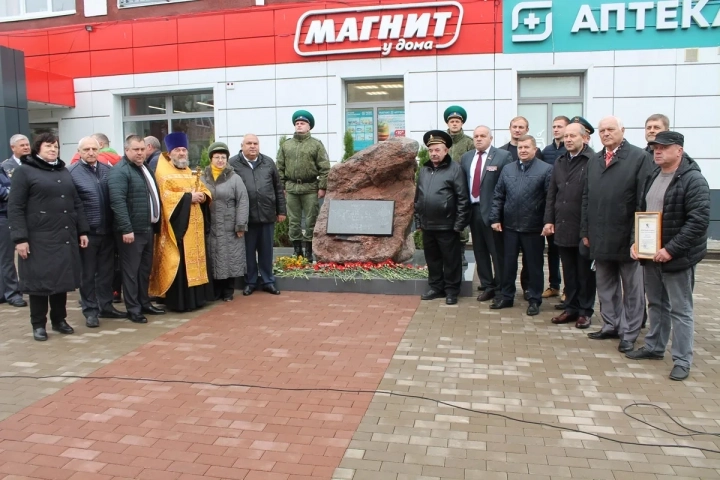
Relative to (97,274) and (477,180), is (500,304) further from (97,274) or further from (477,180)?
(97,274)

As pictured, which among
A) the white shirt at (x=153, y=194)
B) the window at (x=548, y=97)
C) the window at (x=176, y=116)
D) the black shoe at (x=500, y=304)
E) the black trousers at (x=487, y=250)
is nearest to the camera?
the white shirt at (x=153, y=194)

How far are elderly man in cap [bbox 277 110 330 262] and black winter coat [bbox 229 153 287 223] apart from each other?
70 centimetres

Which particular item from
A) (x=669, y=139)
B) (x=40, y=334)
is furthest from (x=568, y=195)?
(x=40, y=334)

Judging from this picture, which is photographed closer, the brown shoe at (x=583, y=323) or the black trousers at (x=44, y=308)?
the black trousers at (x=44, y=308)

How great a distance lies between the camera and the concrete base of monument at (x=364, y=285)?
737 centimetres

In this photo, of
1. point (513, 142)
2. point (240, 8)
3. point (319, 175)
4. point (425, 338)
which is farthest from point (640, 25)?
point (425, 338)

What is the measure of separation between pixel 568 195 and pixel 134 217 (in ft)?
13.8

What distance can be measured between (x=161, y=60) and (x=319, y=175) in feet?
22.8

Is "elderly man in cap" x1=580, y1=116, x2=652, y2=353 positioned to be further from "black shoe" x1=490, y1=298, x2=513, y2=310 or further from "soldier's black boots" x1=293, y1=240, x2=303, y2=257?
"soldier's black boots" x1=293, y1=240, x2=303, y2=257

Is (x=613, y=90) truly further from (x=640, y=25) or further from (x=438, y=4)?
(x=438, y=4)

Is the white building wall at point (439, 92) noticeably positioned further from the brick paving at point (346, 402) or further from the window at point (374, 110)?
the brick paving at point (346, 402)

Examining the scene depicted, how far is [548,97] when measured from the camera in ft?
40.2

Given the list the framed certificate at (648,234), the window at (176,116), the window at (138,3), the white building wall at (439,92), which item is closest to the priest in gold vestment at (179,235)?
the framed certificate at (648,234)

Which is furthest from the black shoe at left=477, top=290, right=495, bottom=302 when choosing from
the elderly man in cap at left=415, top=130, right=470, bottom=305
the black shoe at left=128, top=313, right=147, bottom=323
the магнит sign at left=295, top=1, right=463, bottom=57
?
the магнит sign at left=295, top=1, right=463, bottom=57
